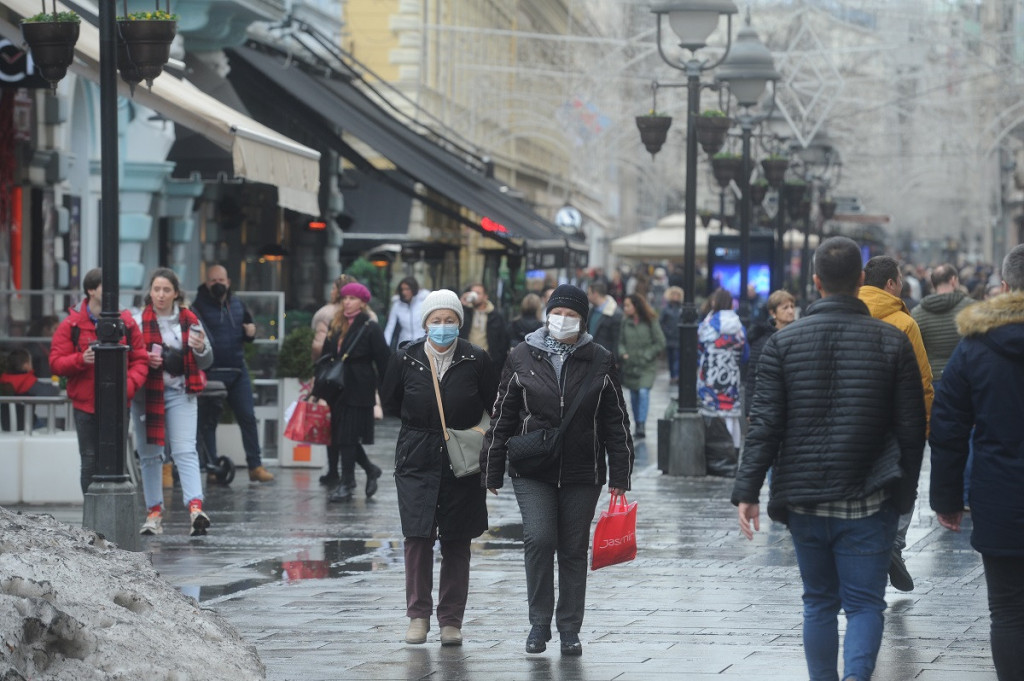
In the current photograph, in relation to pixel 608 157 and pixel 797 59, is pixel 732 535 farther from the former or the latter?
pixel 608 157

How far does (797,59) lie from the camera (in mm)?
38750

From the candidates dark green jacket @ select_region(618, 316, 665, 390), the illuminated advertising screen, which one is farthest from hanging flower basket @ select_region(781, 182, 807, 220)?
dark green jacket @ select_region(618, 316, 665, 390)

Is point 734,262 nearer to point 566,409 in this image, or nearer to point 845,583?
point 566,409

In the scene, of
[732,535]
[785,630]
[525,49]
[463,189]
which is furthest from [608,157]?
[785,630]

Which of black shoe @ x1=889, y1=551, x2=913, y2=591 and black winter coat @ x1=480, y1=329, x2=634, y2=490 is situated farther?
black shoe @ x1=889, y1=551, x2=913, y2=591

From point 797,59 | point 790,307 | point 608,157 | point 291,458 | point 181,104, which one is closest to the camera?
point 790,307

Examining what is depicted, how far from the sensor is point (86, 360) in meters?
12.1

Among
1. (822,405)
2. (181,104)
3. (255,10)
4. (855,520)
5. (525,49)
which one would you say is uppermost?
(525,49)

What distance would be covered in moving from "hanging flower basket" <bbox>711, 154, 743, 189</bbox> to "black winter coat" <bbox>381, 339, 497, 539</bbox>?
18806 millimetres

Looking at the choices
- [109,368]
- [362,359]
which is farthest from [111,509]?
[362,359]

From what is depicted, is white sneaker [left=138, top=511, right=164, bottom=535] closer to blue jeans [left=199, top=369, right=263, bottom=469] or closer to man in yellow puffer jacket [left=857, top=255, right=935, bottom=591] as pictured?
blue jeans [left=199, top=369, right=263, bottom=469]

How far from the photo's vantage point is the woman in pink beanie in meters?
14.7

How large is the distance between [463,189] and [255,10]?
697 cm

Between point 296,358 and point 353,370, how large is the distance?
2527mm
